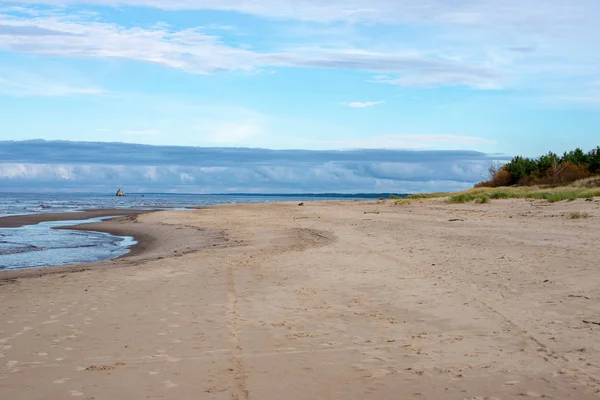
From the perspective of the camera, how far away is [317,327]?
8305 mm

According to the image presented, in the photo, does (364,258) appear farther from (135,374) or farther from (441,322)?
(135,374)

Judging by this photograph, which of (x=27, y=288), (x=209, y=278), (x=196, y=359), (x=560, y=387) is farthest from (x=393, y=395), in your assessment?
(x=27, y=288)

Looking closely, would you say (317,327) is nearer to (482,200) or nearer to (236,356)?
(236,356)

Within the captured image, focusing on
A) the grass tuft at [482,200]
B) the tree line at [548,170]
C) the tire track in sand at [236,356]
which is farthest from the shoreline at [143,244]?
the tree line at [548,170]

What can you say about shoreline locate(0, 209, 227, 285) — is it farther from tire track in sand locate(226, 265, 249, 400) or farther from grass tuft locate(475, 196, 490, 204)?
grass tuft locate(475, 196, 490, 204)

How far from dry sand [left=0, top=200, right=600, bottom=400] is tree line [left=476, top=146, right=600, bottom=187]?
134ft

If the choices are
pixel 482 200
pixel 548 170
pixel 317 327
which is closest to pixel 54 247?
pixel 317 327

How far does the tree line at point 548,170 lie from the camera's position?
53.7 metres

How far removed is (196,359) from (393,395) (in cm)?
233

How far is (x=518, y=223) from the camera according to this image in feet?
76.7

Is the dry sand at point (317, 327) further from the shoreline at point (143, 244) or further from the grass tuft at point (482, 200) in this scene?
the grass tuft at point (482, 200)

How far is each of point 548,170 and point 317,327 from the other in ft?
179

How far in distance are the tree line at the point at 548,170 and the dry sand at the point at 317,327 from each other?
40880 mm

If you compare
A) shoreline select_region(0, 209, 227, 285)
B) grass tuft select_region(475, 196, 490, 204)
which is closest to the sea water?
shoreline select_region(0, 209, 227, 285)
